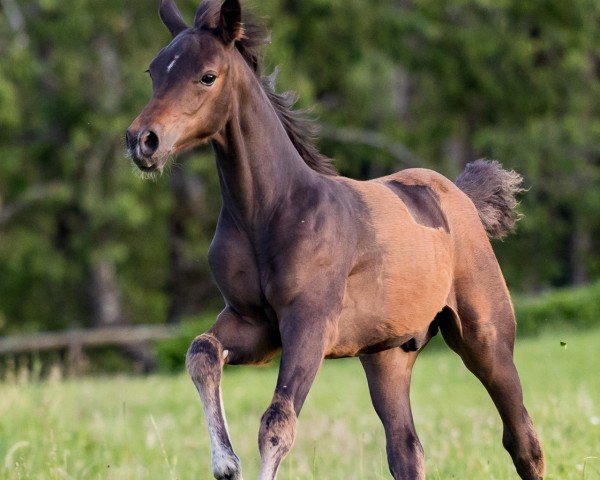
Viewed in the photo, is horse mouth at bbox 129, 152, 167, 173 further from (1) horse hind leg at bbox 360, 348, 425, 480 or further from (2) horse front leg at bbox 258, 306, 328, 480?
(1) horse hind leg at bbox 360, 348, 425, 480

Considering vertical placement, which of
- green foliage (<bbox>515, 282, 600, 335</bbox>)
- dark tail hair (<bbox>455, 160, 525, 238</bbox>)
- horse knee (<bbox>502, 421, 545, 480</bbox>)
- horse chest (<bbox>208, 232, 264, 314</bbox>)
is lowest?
green foliage (<bbox>515, 282, 600, 335</bbox>)

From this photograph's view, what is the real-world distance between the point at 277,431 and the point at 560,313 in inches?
828

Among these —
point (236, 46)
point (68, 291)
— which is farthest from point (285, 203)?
point (68, 291)

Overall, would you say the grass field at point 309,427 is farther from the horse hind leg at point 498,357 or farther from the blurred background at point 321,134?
the blurred background at point 321,134

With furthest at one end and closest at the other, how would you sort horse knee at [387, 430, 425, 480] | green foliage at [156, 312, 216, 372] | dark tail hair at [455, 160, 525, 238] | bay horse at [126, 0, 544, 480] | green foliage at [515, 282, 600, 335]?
1. green foliage at [515, 282, 600, 335]
2. green foliage at [156, 312, 216, 372]
3. dark tail hair at [455, 160, 525, 238]
4. horse knee at [387, 430, 425, 480]
5. bay horse at [126, 0, 544, 480]

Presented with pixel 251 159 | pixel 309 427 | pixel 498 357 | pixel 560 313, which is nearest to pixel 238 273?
pixel 251 159

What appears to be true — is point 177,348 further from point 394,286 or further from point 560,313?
point 394,286

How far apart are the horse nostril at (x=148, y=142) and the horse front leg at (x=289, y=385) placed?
1.04m

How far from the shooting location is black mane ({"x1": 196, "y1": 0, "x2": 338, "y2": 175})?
19.8 ft

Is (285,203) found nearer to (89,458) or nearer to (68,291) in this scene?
(89,458)

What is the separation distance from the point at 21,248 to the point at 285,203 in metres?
25.4

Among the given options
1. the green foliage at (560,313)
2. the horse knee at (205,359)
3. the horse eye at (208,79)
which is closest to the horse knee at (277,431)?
the horse knee at (205,359)

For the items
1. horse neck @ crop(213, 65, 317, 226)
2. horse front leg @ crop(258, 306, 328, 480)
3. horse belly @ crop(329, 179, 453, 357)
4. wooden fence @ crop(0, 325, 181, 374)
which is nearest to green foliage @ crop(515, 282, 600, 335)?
wooden fence @ crop(0, 325, 181, 374)

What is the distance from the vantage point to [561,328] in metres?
25.3
